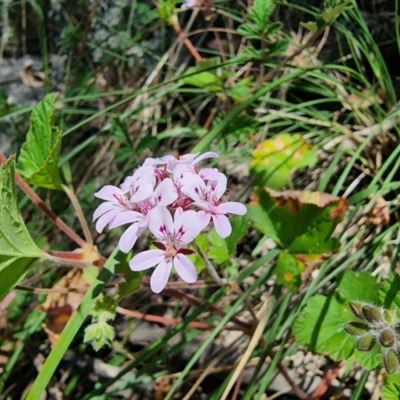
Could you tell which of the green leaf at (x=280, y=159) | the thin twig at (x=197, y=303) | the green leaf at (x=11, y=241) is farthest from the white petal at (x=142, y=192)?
the green leaf at (x=280, y=159)

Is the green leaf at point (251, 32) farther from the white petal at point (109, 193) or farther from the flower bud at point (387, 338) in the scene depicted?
the flower bud at point (387, 338)

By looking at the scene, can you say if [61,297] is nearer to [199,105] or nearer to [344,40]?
[199,105]

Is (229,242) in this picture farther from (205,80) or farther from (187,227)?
(205,80)

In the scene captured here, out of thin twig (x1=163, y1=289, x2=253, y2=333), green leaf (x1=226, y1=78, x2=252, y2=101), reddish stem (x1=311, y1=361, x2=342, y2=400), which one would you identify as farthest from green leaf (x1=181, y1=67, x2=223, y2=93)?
reddish stem (x1=311, y1=361, x2=342, y2=400)

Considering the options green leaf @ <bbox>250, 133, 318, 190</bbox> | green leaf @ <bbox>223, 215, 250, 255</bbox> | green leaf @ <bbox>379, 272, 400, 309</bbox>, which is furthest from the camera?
green leaf @ <bbox>250, 133, 318, 190</bbox>

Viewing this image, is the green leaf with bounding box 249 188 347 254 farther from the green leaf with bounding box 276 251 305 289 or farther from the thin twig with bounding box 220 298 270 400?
the thin twig with bounding box 220 298 270 400

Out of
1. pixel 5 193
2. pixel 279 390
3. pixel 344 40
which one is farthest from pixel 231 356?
pixel 344 40

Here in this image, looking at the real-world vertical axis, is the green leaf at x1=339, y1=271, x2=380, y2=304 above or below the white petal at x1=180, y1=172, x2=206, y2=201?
below
